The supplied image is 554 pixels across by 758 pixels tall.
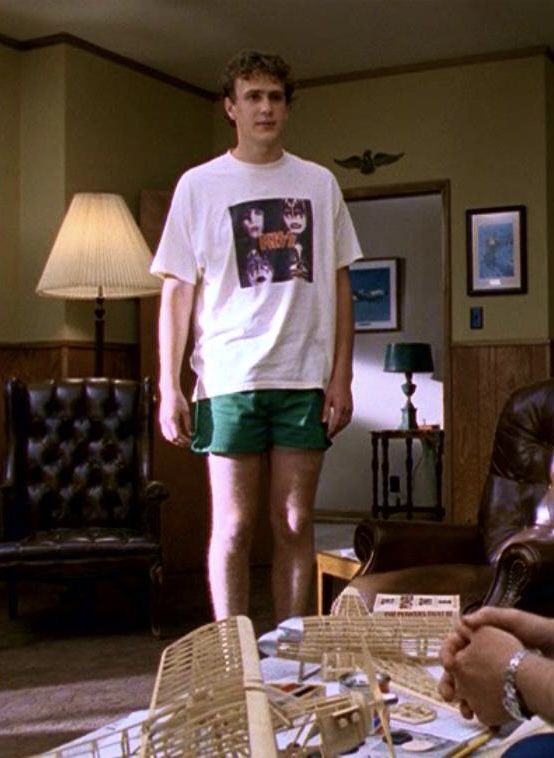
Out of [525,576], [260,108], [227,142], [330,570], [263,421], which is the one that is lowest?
[330,570]

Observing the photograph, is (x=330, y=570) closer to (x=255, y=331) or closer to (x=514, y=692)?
(x=255, y=331)

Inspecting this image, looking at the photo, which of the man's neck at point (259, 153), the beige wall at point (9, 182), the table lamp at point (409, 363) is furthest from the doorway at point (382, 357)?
the man's neck at point (259, 153)

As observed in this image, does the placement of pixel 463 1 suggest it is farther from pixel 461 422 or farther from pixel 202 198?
pixel 202 198

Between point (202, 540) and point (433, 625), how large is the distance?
140 inches

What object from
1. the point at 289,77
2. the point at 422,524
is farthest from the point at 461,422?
the point at 289,77

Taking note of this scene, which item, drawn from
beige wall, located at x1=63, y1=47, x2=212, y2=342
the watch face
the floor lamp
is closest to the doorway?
beige wall, located at x1=63, y1=47, x2=212, y2=342

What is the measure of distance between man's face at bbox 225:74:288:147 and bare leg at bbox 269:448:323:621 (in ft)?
2.38

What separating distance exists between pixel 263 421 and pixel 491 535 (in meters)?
0.99

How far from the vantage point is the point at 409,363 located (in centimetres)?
746

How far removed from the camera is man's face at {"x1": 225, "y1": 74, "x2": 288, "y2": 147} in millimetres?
2564

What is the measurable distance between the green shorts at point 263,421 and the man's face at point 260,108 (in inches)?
23.1

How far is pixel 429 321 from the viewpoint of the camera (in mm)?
8031

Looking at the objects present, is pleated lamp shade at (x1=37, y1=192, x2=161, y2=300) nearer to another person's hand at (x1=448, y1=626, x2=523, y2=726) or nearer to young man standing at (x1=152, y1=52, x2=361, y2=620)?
young man standing at (x1=152, y1=52, x2=361, y2=620)

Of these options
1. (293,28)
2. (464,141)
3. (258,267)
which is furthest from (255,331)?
(464,141)
